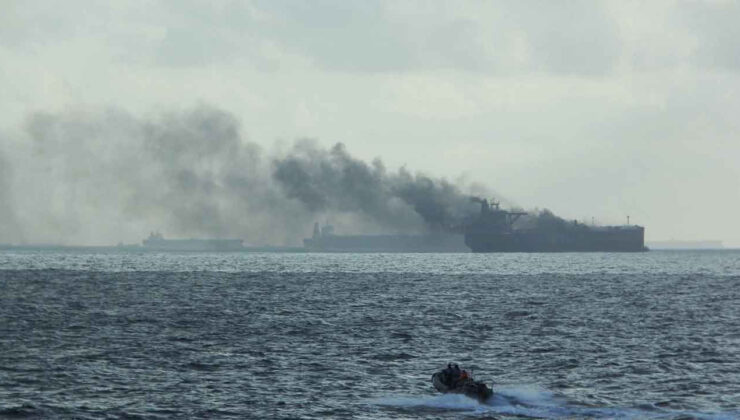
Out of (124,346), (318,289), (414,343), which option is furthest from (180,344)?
(318,289)

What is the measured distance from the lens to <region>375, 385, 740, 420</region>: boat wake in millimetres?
39375

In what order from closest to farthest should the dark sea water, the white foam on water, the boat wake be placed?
the boat wake < the dark sea water < the white foam on water

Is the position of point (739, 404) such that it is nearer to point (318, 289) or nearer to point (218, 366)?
point (218, 366)

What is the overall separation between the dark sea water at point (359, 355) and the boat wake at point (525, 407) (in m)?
0.09

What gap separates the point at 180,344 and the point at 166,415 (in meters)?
22.3

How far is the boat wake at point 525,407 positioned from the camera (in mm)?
39375

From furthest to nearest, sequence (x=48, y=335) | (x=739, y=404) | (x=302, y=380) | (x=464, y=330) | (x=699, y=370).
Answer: (x=464, y=330) → (x=48, y=335) → (x=699, y=370) → (x=302, y=380) → (x=739, y=404)

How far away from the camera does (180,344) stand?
2398 inches

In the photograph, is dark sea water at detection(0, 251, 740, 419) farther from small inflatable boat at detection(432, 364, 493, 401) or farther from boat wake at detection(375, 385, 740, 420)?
small inflatable boat at detection(432, 364, 493, 401)

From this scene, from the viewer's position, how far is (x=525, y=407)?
41.3 metres

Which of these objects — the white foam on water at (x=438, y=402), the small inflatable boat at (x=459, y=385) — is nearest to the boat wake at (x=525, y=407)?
the white foam on water at (x=438, y=402)

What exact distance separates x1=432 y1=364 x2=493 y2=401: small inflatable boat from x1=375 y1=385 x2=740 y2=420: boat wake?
28cm

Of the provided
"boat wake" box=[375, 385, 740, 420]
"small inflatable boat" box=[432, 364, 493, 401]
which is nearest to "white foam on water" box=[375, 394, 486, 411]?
"boat wake" box=[375, 385, 740, 420]

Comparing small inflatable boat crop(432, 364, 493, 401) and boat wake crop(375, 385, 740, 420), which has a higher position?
small inflatable boat crop(432, 364, 493, 401)
